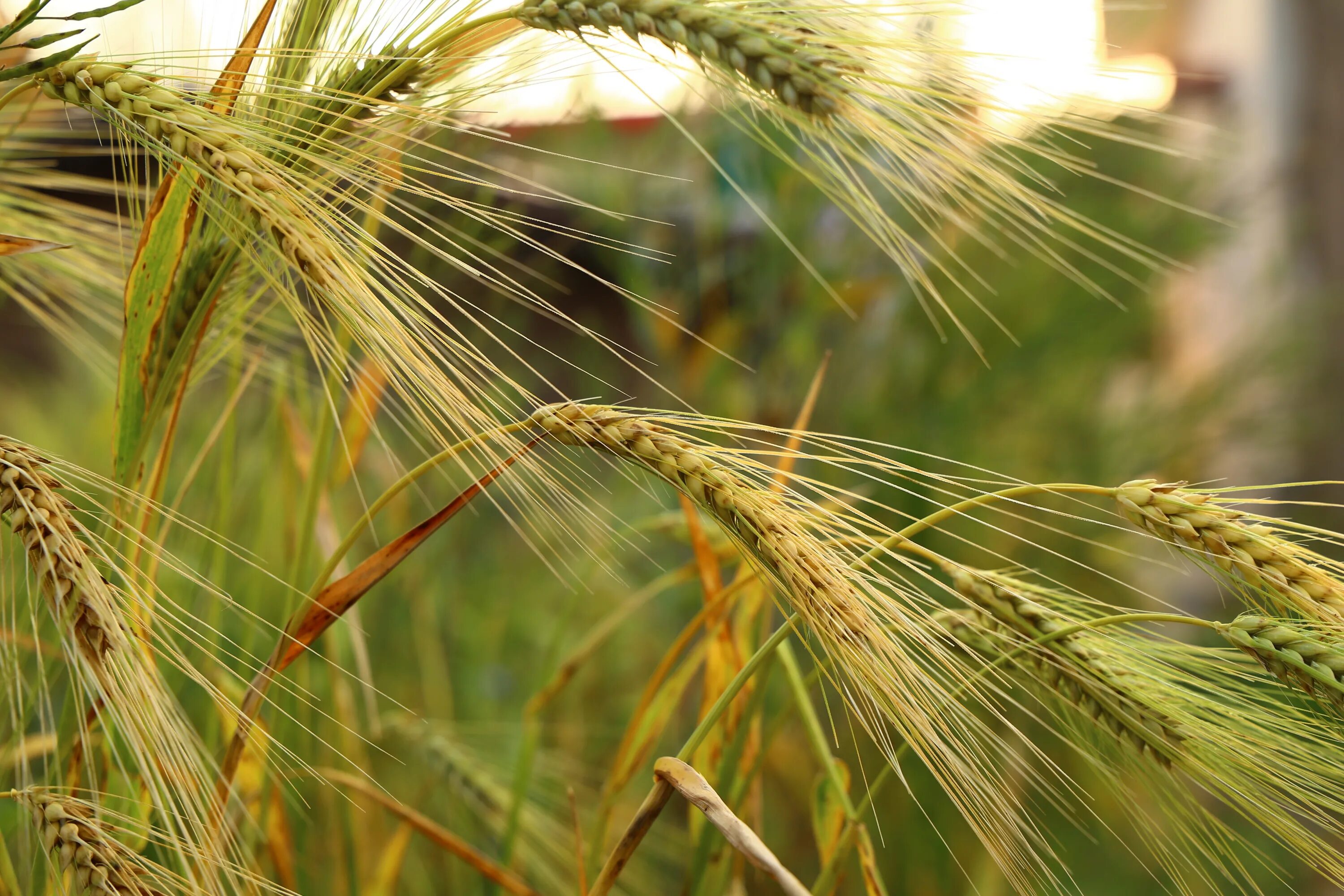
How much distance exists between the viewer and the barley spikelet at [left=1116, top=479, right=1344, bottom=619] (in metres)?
0.27

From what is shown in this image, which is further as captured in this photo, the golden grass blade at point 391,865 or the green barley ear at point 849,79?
the golden grass blade at point 391,865

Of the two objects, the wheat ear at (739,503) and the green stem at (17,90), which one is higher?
the green stem at (17,90)

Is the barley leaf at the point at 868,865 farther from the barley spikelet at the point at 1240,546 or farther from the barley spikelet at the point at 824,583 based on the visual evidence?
the barley spikelet at the point at 1240,546

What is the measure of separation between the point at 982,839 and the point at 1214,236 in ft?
5.69

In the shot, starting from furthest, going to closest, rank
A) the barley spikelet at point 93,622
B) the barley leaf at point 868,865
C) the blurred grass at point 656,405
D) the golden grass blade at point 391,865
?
the blurred grass at point 656,405 < the golden grass blade at point 391,865 < the barley leaf at point 868,865 < the barley spikelet at point 93,622

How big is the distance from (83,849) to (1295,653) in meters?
0.37

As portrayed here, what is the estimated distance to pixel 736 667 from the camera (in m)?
0.46

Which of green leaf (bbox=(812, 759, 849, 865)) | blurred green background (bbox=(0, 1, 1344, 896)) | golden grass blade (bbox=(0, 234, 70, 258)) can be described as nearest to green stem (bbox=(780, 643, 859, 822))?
green leaf (bbox=(812, 759, 849, 865))

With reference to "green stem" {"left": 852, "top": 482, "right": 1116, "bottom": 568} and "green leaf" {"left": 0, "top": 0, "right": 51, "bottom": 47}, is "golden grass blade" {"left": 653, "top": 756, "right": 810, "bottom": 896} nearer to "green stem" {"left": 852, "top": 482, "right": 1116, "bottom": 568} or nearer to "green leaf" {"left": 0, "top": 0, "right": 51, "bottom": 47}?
"green stem" {"left": 852, "top": 482, "right": 1116, "bottom": 568}

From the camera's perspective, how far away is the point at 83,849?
255 mm

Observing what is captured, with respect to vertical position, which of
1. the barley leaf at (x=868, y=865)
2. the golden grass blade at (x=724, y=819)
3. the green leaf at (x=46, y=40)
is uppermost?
the green leaf at (x=46, y=40)

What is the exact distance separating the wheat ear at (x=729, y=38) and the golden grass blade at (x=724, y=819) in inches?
9.3

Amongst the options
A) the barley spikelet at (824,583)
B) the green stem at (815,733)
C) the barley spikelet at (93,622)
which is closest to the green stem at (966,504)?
the barley spikelet at (824,583)

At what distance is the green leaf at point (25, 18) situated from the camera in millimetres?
260
